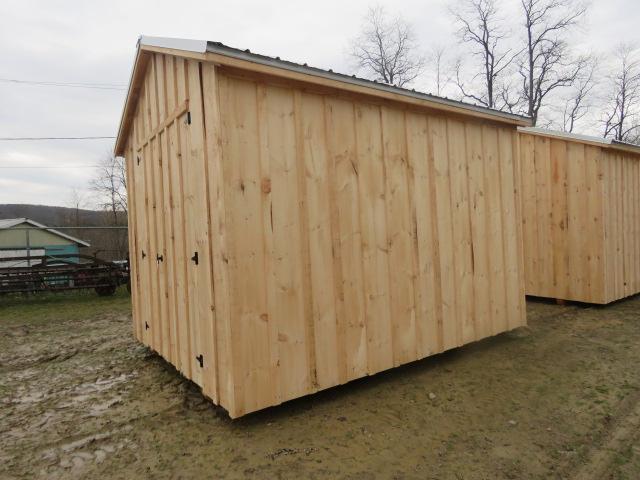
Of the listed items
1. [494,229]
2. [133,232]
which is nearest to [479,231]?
[494,229]

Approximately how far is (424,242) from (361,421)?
1784mm

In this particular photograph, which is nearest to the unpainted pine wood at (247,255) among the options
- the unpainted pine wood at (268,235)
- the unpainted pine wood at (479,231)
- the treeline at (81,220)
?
the unpainted pine wood at (268,235)

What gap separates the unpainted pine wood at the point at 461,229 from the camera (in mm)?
4219

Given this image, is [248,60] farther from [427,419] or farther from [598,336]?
[598,336]

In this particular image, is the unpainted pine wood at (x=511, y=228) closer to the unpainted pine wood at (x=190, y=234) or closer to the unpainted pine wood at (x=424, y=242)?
the unpainted pine wood at (x=424, y=242)

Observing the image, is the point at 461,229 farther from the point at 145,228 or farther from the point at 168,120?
the point at 145,228

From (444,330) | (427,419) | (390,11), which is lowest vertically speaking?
(427,419)

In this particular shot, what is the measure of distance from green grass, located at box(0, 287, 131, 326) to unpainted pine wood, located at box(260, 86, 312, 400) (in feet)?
18.3

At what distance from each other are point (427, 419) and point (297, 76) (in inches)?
106

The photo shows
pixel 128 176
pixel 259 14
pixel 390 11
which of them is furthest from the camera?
pixel 390 11

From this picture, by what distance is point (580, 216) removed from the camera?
6438mm

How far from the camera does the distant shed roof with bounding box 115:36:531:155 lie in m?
2.64

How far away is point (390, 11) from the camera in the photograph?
61.5ft

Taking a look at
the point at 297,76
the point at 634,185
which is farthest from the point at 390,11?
the point at 297,76
